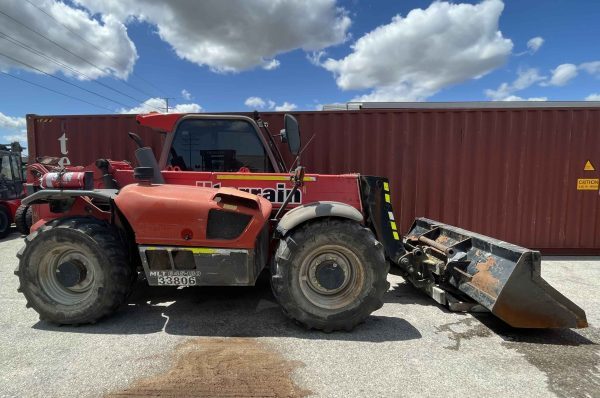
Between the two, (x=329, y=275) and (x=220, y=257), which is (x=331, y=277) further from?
(x=220, y=257)

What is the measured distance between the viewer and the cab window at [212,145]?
164 inches

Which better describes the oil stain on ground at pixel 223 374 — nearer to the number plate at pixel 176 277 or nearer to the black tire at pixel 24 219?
the number plate at pixel 176 277

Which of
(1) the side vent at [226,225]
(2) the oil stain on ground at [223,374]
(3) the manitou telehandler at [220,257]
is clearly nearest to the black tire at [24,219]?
(3) the manitou telehandler at [220,257]

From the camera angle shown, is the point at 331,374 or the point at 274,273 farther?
the point at 274,273

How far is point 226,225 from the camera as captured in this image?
3.44 metres

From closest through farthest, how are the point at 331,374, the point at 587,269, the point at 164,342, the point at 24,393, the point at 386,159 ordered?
1. the point at 24,393
2. the point at 331,374
3. the point at 164,342
4. the point at 587,269
5. the point at 386,159

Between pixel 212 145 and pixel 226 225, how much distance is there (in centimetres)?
121

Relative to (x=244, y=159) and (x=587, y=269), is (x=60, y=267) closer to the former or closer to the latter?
(x=244, y=159)

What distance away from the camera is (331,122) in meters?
6.70

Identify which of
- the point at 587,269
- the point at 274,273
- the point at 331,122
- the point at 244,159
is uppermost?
the point at 331,122

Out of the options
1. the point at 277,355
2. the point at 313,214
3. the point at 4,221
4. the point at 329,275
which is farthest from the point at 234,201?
the point at 4,221

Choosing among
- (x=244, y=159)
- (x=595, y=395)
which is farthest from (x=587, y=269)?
(x=244, y=159)

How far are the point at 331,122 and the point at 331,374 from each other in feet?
16.0

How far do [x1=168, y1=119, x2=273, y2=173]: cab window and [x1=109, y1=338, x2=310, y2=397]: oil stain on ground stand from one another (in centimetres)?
198
